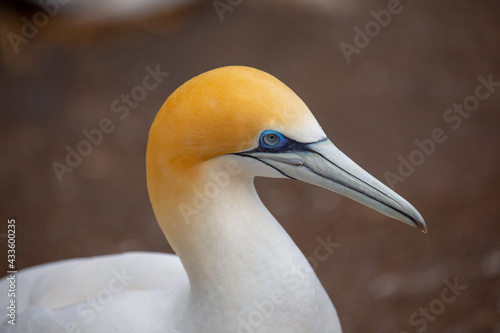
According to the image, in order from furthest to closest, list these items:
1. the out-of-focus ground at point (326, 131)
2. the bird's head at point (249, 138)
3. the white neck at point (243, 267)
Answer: the out-of-focus ground at point (326, 131) → the white neck at point (243, 267) → the bird's head at point (249, 138)

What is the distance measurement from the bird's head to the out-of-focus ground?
2429 millimetres

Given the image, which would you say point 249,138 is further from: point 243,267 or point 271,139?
point 243,267

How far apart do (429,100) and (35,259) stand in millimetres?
4049

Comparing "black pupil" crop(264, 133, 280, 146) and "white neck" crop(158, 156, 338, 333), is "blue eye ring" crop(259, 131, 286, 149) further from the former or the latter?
"white neck" crop(158, 156, 338, 333)

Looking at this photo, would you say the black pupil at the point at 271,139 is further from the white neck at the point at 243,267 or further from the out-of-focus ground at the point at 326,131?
the out-of-focus ground at the point at 326,131

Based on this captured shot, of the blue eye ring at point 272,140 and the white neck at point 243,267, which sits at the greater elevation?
the blue eye ring at point 272,140

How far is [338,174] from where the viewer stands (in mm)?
2109

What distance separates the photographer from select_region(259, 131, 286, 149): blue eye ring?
202 cm

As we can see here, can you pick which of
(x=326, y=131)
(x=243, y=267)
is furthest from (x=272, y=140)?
(x=326, y=131)

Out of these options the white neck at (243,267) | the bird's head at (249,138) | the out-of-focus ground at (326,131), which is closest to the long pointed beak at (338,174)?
the bird's head at (249,138)

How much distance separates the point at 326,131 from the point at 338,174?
3599mm

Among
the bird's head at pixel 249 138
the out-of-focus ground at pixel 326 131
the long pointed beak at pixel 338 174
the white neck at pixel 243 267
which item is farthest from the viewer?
the out-of-focus ground at pixel 326 131

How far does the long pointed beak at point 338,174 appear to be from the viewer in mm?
2094

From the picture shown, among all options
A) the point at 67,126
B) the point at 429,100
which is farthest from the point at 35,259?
the point at 429,100
